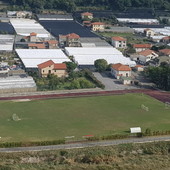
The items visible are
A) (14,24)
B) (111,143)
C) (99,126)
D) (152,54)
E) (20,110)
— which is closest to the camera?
(111,143)

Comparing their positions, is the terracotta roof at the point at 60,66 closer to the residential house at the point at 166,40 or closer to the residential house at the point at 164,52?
the residential house at the point at 164,52

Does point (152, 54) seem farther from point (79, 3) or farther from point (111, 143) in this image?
point (79, 3)

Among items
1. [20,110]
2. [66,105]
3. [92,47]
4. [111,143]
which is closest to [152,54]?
[92,47]

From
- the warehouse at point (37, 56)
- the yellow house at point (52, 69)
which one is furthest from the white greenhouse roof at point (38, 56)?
the yellow house at point (52, 69)

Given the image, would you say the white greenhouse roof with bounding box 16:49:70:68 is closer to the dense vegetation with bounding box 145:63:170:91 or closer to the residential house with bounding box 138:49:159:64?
the residential house with bounding box 138:49:159:64

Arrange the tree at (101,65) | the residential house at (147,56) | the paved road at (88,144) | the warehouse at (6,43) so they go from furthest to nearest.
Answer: the warehouse at (6,43) < the residential house at (147,56) < the tree at (101,65) < the paved road at (88,144)

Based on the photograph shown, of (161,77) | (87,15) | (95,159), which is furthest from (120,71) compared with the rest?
(87,15)
